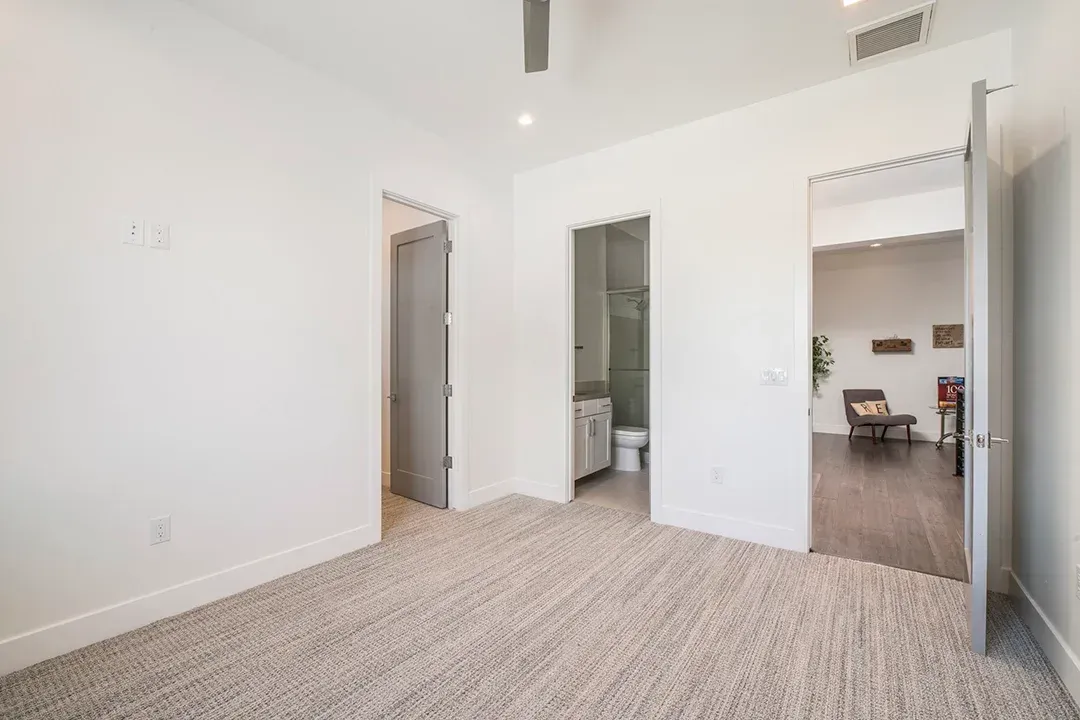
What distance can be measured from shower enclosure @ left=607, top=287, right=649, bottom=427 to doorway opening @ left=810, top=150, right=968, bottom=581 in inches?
70.5

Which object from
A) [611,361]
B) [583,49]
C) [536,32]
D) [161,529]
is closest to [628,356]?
[611,361]

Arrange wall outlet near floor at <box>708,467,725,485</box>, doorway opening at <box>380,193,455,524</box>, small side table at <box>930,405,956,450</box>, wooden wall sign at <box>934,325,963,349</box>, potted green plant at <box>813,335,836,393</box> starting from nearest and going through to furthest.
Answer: wall outlet near floor at <box>708,467,725,485</box> → doorway opening at <box>380,193,455,524</box> → small side table at <box>930,405,956,450</box> → wooden wall sign at <box>934,325,963,349</box> → potted green plant at <box>813,335,836,393</box>

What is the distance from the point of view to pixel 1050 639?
1.77 m

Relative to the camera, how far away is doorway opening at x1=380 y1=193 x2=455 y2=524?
3658 millimetres

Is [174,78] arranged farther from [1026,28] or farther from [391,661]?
[1026,28]

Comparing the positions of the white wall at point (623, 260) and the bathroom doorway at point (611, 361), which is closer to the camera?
the bathroom doorway at point (611, 361)

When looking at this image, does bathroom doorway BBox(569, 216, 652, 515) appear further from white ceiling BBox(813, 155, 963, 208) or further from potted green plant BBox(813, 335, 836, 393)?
potted green plant BBox(813, 335, 836, 393)

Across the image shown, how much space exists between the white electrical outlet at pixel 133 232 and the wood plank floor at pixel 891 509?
395 centimetres

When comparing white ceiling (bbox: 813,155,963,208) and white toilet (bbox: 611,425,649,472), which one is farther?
white toilet (bbox: 611,425,649,472)

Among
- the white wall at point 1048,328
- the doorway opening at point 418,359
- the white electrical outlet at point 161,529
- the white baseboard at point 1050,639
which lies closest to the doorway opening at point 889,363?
the white baseboard at point 1050,639

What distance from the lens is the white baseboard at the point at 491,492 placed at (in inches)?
146

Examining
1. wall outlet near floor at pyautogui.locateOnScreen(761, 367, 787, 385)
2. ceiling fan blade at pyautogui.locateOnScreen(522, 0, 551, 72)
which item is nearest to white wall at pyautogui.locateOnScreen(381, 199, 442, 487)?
ceiling fan blade at pyautogui.locateOnScreen(522, 0, 551, 72)

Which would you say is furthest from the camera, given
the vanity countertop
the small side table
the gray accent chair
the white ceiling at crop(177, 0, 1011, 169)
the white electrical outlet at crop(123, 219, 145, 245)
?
the gray accent chair

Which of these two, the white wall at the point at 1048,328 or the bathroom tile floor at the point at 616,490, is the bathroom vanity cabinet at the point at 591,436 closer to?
the bathroom tile floor at the point at 616,490
